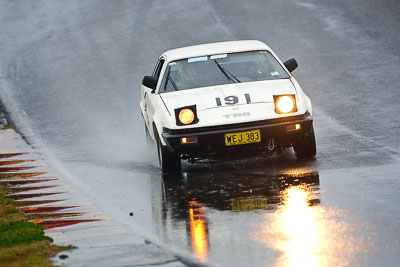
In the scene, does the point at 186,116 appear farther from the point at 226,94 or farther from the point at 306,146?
the point at 306,146

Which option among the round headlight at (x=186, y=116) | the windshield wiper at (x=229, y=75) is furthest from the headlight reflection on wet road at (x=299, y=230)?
the windshield wiper at (x=229, y=75)

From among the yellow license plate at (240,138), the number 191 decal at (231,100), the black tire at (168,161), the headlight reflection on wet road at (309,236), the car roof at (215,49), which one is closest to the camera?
the headlight reflection on wet road at (309,236)

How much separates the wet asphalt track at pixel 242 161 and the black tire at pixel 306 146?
0.19m

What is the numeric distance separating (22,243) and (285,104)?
4072 millimetres

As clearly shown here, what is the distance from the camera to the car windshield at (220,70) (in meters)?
12.2

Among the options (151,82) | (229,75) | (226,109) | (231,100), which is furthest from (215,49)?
(226,109)

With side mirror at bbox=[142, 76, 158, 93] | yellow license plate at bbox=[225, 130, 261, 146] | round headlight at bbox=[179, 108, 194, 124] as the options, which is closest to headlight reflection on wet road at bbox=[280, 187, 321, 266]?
yellow license plate at bbox=[225, 130, 261, 146]

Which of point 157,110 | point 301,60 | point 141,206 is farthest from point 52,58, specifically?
point 141,206

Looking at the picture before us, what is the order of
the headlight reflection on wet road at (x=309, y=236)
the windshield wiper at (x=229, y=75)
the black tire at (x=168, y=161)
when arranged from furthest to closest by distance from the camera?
the windshield wiper at (x=229, y=75) → the black tire at (x=168, y=161) → the headlight reflection on wet road at (x=309, y=236)

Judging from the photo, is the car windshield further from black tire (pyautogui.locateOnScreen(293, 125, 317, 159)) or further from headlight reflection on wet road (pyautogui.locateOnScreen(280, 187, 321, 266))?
headlight reflection on wet road (pyautogui.locateOnScreen(280, 187, 321, 266))

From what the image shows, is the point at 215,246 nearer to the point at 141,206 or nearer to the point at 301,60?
the point at 141,206

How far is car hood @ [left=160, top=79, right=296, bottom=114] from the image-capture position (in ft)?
37.2

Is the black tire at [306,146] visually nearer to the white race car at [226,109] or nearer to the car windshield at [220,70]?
the white race car at [226,109]

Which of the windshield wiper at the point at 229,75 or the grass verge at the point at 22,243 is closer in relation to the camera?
the grass verge at the point at 22,243
